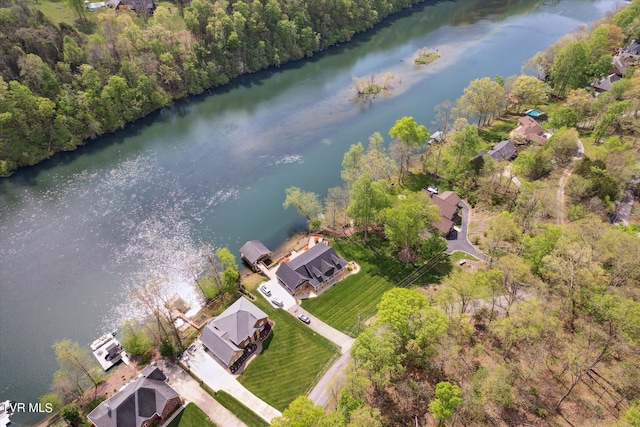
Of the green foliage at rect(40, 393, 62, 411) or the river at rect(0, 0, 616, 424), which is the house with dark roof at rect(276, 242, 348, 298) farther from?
the green foliage at rect(40, 393, 62, 411)

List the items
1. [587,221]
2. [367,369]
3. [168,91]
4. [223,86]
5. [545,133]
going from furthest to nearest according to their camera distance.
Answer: [223,86] < [168,91] < [545,133] < [587,221] < [367,369]

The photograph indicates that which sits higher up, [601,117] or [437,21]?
[437,21]

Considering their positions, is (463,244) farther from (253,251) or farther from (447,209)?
(253,251)

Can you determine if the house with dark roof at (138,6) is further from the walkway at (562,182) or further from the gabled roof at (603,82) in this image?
the gabled roof at (603,82)

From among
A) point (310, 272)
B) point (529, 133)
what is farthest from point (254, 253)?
point (529, 133)

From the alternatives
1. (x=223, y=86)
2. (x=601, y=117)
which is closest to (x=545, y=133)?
(x=601, y=117)

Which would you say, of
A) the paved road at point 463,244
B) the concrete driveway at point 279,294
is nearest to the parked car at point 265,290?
the concrete driveway at point 279,294

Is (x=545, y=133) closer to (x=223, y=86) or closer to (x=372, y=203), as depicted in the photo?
(x=372, y=203)
